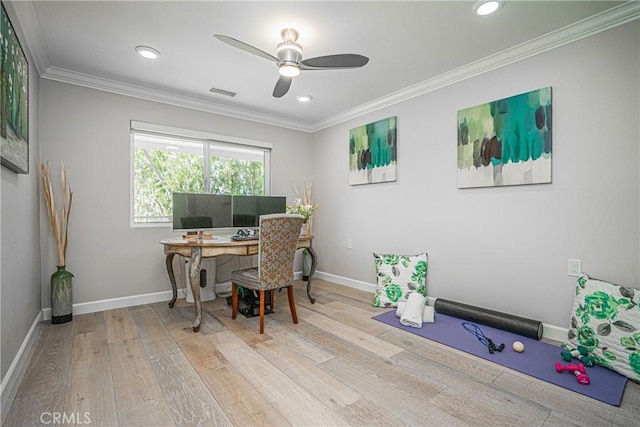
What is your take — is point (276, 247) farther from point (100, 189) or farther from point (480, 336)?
point (100, 189)

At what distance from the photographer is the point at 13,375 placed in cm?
178

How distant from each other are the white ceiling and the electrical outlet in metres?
1.68

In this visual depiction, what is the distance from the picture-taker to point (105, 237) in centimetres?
313

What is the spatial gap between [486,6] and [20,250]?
355 cm

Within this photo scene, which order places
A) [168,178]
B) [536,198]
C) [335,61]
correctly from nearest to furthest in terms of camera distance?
[335,61]
[536,198]
[168,178]

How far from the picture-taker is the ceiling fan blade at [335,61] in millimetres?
2123

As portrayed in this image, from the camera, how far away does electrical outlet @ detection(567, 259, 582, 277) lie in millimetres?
2250

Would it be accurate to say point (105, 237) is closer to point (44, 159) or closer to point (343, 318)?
point (44, 159)

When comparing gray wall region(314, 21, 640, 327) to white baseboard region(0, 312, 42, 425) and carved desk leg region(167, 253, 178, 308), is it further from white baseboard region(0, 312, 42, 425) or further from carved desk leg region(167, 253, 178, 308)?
white baseboard region(0, 312, 42, 425)

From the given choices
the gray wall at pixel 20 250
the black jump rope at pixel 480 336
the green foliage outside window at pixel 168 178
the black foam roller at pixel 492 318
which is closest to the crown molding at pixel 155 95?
the gray wall at pixel 20 250

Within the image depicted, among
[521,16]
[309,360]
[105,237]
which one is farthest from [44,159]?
[521,16]

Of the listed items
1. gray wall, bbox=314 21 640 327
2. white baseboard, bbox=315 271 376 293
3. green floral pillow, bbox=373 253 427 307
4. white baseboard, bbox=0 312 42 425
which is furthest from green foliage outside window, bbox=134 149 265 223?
green floral pillow, bbox=373 253 427 307

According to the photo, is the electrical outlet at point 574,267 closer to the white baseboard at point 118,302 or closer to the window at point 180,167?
the window at point 180,167

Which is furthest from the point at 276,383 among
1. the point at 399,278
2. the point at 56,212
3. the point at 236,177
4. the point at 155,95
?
the point at 155,95
